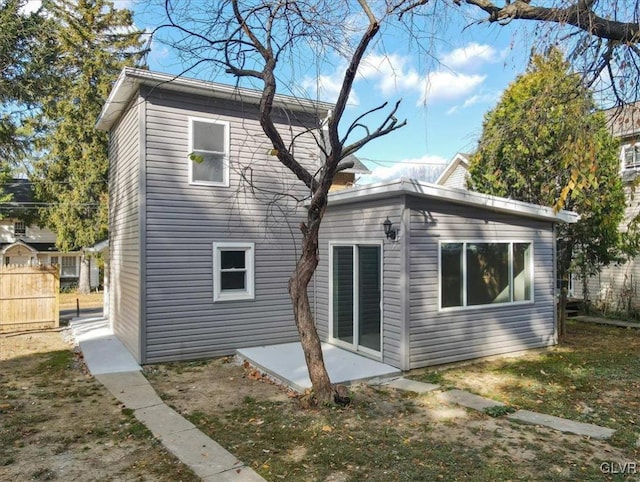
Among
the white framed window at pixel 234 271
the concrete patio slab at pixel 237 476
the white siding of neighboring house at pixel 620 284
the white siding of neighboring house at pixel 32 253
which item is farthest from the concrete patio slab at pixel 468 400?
the white siding of neighboring house at pixel 32 253

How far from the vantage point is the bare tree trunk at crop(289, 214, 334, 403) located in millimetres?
5652

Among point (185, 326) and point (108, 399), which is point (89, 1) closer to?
point (185, 326)

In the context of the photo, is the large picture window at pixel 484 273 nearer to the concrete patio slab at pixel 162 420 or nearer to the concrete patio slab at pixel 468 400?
the concrete patio slab at pixel 468 400

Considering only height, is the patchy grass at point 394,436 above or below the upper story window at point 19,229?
below

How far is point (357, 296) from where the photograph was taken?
8039mm

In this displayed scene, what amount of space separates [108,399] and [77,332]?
5327mm

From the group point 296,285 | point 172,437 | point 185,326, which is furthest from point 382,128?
point 185,326

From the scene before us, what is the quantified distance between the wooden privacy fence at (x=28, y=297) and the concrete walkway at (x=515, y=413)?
9671 millimetres

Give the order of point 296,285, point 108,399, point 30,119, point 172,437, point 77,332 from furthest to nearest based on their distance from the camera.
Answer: point 30,119 < point 77,332 < point 108,399 < point 296,285 < point 172,437

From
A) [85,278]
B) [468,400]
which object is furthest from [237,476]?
[85,278]

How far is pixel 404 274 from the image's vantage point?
7.08 meters

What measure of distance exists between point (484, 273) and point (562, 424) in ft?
11.3

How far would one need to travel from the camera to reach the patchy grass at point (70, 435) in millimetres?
4066

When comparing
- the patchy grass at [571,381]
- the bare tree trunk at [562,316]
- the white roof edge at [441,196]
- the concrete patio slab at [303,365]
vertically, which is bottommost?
the patchy grass at [571,381]
